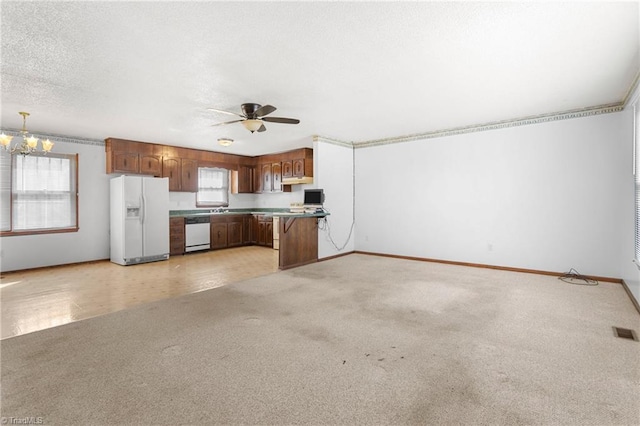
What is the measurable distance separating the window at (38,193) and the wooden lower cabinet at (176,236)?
1779 mm

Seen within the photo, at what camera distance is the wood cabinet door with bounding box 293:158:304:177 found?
7781 millimetres

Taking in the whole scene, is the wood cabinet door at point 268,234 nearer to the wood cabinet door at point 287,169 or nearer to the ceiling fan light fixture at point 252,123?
the wood cabinet door at point 287,169

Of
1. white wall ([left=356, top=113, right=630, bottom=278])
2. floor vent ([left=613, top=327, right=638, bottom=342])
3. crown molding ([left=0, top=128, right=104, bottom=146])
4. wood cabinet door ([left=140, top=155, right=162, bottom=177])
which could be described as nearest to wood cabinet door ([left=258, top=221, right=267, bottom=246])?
wood cabinet door ([left=140, top=155, right=162, bottom=177])

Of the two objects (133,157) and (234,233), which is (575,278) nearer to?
(234,233)

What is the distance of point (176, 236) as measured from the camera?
7.32 m

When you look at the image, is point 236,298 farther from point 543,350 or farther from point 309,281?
point 543,350

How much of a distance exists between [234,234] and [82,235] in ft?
11.1

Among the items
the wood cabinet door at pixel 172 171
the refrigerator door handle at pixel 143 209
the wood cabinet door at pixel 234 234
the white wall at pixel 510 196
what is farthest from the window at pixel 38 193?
the white wall at pixel 510 196

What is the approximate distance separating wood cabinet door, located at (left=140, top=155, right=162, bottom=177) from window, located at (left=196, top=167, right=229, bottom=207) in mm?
1188

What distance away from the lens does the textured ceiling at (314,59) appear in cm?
224

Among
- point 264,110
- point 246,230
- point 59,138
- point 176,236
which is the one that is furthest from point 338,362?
point 246,230

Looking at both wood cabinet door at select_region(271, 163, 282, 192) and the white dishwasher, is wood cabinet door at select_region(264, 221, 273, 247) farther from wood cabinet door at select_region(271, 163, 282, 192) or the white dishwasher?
the white dishwasher

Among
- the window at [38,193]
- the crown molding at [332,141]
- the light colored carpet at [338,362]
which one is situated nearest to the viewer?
the light colored carpet at [338,362]
